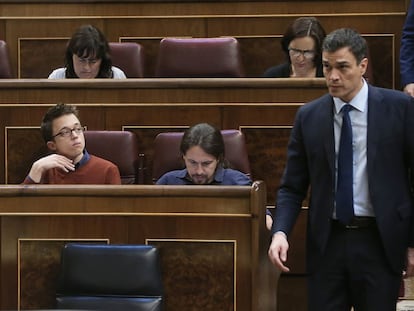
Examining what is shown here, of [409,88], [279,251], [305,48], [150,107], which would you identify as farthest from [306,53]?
[279,251]

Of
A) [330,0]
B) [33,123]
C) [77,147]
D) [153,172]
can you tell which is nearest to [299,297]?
[153,172]

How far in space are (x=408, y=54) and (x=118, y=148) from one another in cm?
56

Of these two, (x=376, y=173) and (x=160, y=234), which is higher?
(x=376, y=173)

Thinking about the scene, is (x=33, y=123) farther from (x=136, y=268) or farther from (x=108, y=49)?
(x=136, y=268)

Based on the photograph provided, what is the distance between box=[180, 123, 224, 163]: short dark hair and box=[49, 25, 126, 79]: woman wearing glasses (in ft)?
1.74

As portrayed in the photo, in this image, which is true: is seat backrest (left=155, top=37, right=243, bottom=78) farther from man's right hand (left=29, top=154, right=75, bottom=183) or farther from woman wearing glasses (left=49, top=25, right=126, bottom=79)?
man's right hand (left=29, top=154, right=75, bottom=183)

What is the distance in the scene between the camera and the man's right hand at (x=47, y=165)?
1.85 meters

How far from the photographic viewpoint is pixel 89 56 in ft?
7.44

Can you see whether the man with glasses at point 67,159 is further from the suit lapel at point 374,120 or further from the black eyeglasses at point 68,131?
the suit lapel at point 374,120

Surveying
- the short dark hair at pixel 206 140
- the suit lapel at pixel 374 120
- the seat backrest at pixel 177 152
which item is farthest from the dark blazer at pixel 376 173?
the seat backrest at pixel 177 152

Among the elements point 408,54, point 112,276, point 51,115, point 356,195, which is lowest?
point 112,276

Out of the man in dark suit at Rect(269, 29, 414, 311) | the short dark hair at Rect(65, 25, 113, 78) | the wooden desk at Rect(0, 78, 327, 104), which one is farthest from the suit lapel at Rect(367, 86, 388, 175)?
the short dark hair at Rect(65, 25, 113, 78)

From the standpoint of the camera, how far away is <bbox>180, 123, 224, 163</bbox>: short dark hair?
1775 mm

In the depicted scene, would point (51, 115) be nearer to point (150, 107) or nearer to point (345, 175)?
point (150, 107)
